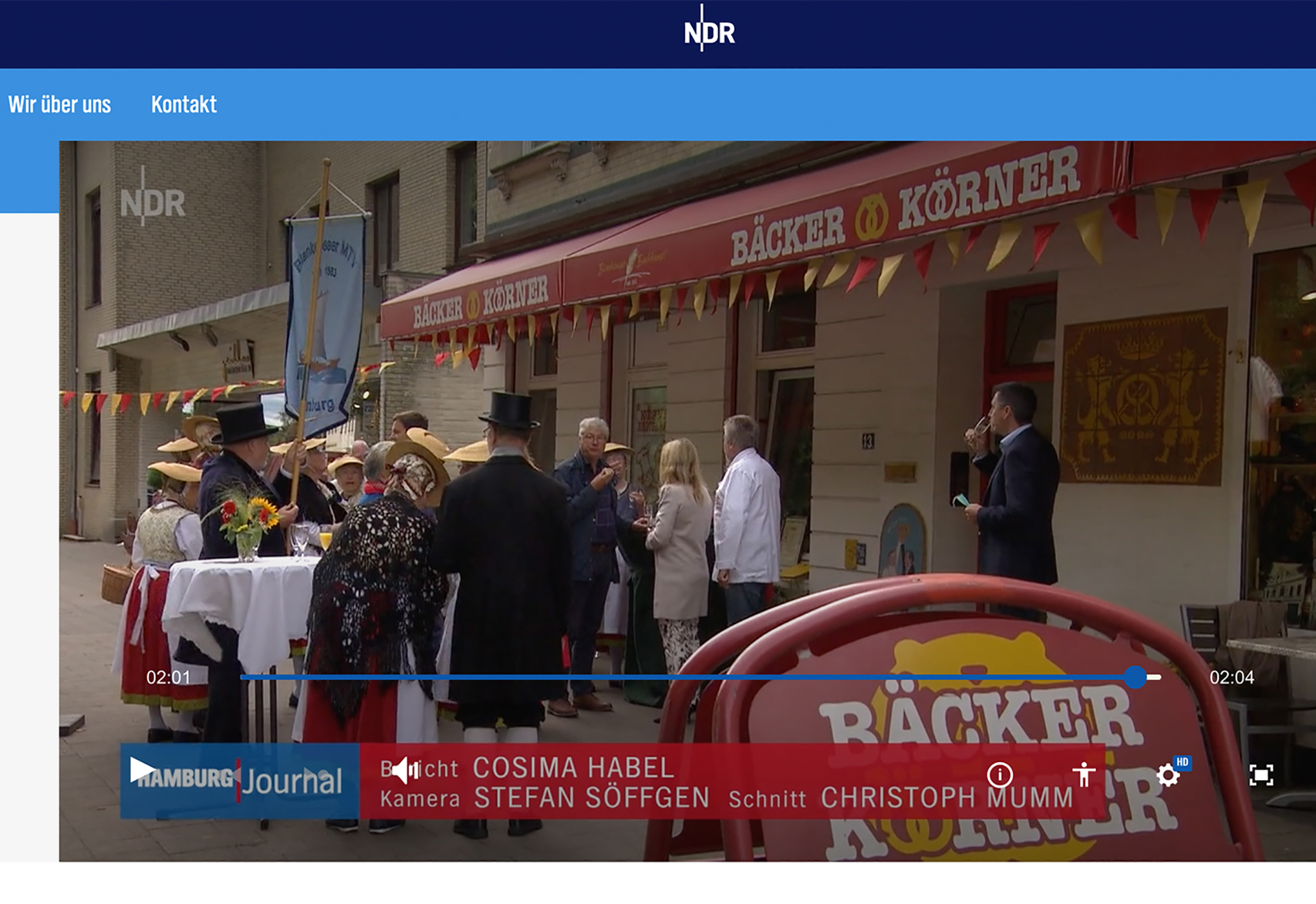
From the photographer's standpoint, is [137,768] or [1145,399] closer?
[137,768]

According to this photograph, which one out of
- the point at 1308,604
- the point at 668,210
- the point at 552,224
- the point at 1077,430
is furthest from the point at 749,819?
the point at 552,224

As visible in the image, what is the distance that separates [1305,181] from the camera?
13.3ft

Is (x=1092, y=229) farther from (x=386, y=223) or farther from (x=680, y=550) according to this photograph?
(x=386, y=223)

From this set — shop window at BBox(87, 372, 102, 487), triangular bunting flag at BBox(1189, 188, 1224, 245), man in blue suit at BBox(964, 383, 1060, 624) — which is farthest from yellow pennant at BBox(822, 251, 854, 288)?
shop window at BBox(87, 372, 102, 487)

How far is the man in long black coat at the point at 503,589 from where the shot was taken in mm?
4496

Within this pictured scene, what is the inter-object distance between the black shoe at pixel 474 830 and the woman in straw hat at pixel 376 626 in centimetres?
30

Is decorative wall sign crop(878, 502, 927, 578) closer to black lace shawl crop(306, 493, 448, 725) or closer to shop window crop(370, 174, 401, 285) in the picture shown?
black lace shawl crop(306, 493, 448, 725)

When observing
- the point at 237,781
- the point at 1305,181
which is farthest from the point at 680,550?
the point at 1305,181

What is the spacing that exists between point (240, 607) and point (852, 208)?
136 inches

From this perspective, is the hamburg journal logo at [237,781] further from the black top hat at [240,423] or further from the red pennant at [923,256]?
the red pennant at [923,256]

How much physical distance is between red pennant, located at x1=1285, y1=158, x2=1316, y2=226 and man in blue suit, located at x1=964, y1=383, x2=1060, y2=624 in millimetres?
1484

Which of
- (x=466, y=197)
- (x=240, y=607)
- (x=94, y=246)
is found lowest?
(x=240, y=607)

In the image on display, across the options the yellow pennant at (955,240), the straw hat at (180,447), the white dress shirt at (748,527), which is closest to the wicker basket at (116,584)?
the straw hat at (180,447)

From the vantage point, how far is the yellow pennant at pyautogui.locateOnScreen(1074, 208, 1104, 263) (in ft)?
15.3
